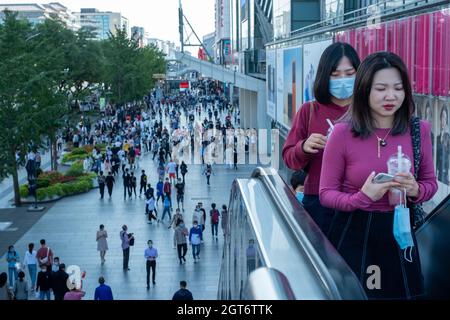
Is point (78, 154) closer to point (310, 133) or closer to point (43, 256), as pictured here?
point (43, 256)

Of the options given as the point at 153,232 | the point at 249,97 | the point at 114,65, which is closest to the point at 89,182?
the point at 153,232

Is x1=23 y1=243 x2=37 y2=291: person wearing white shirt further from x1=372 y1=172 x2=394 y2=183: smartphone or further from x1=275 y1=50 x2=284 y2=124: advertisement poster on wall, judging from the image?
x1=275 y1=50 x2=284 y2=124: advertisement poster on wall

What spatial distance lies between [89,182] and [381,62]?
2645 cm

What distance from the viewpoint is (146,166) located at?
111ft

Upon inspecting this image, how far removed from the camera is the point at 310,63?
21234 mm

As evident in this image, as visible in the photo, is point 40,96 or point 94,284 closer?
point 94,284

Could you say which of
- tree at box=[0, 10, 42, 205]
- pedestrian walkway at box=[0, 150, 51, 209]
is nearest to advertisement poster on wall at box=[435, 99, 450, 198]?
tree at box=[0, 10, 42, 205]

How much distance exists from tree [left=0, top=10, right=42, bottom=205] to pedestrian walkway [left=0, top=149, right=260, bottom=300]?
235cm

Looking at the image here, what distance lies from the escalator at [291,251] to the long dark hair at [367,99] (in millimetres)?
339

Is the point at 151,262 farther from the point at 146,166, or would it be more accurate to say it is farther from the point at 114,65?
the point at 114,65

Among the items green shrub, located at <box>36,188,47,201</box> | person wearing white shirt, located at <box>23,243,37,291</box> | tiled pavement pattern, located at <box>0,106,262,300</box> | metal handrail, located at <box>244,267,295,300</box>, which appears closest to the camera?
metal handrail, located at <box>244,267,295,300</box>

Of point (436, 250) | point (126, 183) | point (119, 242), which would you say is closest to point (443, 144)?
point (436, 250)

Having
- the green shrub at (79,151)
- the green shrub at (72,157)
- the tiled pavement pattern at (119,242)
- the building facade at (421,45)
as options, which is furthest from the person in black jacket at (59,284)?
the green shrub at (79,151)

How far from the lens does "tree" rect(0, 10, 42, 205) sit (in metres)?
24.4
